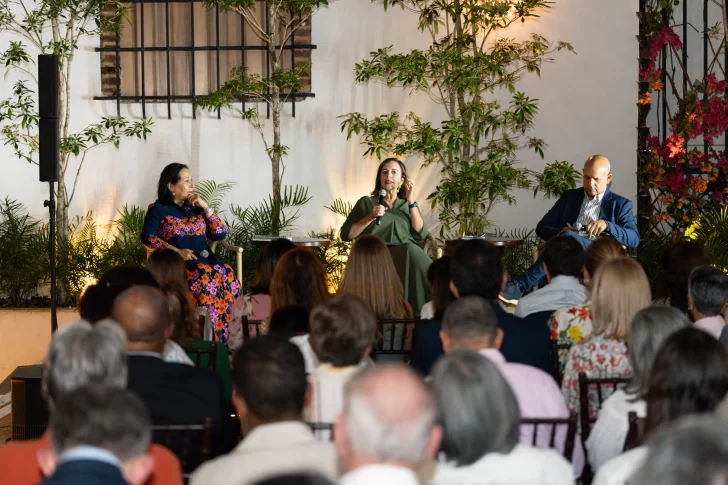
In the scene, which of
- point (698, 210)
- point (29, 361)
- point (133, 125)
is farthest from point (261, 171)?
point (698, 210)

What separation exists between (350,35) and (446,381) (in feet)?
21.2

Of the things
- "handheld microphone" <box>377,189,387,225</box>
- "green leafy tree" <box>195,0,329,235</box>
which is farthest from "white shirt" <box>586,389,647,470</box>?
A: "green leafy tree" <box>195,0,329,235</box>

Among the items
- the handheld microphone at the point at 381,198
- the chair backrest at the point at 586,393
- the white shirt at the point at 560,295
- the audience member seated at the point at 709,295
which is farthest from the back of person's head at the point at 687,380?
the handheld microphone at the point at 381,198

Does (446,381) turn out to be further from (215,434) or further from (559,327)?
(559,327)

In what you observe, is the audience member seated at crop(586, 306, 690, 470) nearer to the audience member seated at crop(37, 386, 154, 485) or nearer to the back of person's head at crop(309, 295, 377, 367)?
the back of person's head at crop(309, 295, 377, 367)

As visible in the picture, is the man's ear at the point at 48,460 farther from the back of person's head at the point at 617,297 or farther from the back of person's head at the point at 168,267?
the back of person's head at the point at 168,267

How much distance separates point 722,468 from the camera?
126 centimetres

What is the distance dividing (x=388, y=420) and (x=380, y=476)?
0.10m

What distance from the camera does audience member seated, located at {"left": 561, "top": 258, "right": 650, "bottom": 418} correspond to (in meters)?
3.21

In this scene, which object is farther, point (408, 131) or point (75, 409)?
point (408, 131)

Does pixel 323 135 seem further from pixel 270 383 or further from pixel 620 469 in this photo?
pixel 620 469

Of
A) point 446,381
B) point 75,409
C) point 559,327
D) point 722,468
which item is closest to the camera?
point 722,468

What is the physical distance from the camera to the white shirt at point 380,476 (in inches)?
66.6

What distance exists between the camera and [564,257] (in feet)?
14.0
